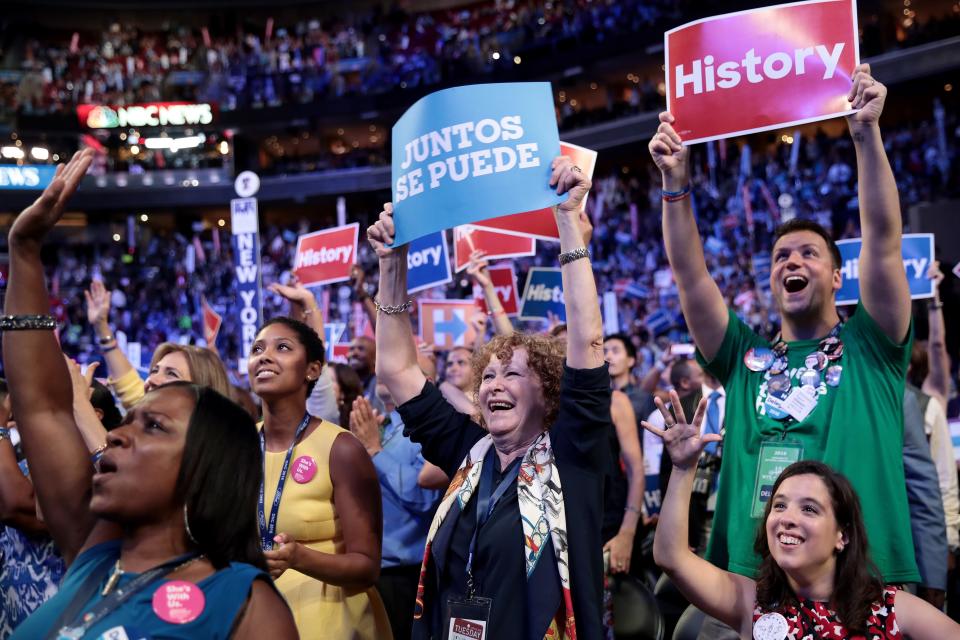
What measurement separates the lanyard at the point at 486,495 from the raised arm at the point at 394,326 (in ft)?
1.34

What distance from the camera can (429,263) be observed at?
6609mm

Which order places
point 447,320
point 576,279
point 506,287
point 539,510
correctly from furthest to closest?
point 506,287, point 447,320, point 576,279, point 539,510

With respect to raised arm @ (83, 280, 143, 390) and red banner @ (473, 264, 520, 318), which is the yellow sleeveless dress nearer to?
raised arm @ (83, 280, 143, 390)

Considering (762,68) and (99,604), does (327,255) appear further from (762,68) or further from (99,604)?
(99,604)

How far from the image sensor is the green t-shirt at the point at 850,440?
2654 millimetres

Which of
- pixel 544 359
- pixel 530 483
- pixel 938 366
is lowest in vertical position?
pixel 530 483

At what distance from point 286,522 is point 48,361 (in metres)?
1.16

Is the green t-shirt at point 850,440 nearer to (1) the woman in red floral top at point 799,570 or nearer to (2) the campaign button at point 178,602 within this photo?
(1) the woman in red floral top at point 799,570

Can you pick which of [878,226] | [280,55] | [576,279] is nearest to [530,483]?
[576,279]

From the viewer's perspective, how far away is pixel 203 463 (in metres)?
1.84

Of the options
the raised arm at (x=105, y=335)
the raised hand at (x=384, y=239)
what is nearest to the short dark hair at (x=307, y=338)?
the raised hand at (x=384, y=239)

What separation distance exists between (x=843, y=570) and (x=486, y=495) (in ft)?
3.13

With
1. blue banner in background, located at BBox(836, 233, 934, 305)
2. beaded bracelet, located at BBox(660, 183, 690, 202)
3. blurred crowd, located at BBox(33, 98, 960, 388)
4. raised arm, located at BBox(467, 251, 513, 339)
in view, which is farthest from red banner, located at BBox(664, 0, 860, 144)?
blurred crowd, located at BBox(33, 98, 960, 388)

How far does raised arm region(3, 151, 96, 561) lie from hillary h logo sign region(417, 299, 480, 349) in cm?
562
